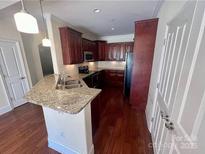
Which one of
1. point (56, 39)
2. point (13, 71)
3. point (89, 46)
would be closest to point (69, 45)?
point (56, 39)

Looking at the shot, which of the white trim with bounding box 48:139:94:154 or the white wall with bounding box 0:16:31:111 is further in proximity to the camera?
the white wall with bounding box 0:16:31:111

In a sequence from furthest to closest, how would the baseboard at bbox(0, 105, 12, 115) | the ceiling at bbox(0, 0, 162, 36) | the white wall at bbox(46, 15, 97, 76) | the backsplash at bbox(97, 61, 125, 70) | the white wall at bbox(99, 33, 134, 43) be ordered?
the backsplash at bbox(97, 61, 125, 70) → the white wall at bbox(99, 33, 134, 43) → the baseboard at bbox(0, 105, 12, 115) → the white wall at bbox(46, 15, 97, 76) → the ceiling at bbox(0, 0, 162, 36)

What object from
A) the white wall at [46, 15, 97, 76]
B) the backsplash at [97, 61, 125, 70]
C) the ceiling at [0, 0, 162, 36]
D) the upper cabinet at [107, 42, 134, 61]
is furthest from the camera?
the backsplash at [97, 61, 125, 70]

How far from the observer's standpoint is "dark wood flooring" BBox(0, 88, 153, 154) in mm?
1747

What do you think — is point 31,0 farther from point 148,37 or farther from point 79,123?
point 148,37

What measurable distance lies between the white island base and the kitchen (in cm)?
1

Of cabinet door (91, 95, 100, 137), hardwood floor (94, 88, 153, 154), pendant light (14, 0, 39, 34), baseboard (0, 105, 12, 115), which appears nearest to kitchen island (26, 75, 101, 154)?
cabinet door (91, 95, 100, 137)

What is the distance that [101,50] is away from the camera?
201 inches

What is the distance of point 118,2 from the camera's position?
1.96 m

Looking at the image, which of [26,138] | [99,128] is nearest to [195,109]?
[99,128]

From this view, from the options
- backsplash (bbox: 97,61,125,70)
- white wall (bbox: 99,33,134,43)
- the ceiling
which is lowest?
backsplash (bbox: 97,61,125,70)

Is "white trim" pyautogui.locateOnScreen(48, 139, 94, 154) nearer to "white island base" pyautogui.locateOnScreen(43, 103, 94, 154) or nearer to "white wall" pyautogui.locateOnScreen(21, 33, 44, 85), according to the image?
"white island base" pyautogui.locateOnScreen(43, 103, 94, 154)

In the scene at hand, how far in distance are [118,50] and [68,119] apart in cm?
412

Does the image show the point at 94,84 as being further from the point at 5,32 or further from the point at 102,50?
the point at 5,32
